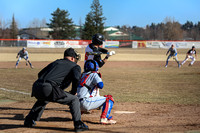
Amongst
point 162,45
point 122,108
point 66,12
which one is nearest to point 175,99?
point 122,108

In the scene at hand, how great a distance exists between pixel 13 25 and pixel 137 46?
199ft

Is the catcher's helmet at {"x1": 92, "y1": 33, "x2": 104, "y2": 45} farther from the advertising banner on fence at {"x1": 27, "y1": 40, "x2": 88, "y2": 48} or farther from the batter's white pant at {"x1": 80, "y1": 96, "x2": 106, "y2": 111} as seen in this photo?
the advertising banner on fence at {"x1": 27, "y1": 40, "x2": 88, "y2": 48}

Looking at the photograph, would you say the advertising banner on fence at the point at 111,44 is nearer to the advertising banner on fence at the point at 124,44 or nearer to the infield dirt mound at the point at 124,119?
the advertising banner on fence at the point at 124,44

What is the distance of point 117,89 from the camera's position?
1220 centimetres

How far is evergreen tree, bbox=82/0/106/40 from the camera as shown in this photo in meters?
81.1

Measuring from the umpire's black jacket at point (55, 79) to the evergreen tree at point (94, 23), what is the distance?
A: 75635 millimetres

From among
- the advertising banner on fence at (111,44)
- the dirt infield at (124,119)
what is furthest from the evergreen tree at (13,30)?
the dirt infield at (124,119)

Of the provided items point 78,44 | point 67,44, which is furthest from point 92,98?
point 67,44

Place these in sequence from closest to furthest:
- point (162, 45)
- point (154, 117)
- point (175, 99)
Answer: point (154, 117) < point (175, 99) < point (162, 45)

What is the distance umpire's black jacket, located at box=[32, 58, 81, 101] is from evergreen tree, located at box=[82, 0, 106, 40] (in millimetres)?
75635

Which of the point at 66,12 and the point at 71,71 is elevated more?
the point at 66,12

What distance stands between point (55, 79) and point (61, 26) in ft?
288

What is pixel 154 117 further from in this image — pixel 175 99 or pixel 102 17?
pixel 102 17

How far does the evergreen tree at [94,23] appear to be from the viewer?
81.1 metres
